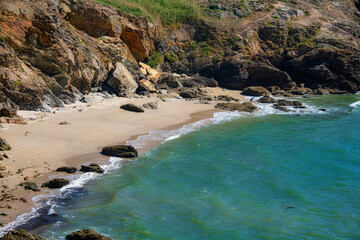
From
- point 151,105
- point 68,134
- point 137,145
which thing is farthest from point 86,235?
point 151,105

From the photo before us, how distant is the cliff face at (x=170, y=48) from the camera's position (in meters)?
20.5

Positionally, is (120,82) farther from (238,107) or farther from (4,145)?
(4,145)

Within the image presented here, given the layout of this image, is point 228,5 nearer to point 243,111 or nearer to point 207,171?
point 243,111

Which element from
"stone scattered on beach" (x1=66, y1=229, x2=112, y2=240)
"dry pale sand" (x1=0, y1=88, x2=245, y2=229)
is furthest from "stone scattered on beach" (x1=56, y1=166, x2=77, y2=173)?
"stone scattered on beach" (x1=66, y1=229, x2=112, y2=240)

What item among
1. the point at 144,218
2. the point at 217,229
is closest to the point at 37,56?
the point at 144,218

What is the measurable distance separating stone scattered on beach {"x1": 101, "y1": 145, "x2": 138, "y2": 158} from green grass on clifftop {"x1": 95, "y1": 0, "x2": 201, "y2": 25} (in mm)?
22139

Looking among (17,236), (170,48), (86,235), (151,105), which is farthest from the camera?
(170,48)

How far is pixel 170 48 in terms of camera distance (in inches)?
1463

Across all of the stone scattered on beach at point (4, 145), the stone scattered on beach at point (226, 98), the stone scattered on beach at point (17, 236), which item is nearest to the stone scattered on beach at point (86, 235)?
the stone scattered on beach at point (17, 236)

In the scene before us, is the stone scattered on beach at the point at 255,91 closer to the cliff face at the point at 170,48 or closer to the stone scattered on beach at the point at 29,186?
the cliff face at the point at 170,48

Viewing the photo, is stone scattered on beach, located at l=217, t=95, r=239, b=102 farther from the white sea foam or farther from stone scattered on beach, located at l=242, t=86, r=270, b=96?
Result: stone scattered on beach, located at l=242, t=86, r=270, b=96

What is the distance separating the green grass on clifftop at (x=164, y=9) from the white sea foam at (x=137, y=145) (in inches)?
653

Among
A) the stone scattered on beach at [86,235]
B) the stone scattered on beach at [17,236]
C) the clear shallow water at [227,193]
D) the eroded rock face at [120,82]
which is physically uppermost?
the eroded rock face at [120,82]

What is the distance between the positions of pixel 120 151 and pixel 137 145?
1.71 meters
